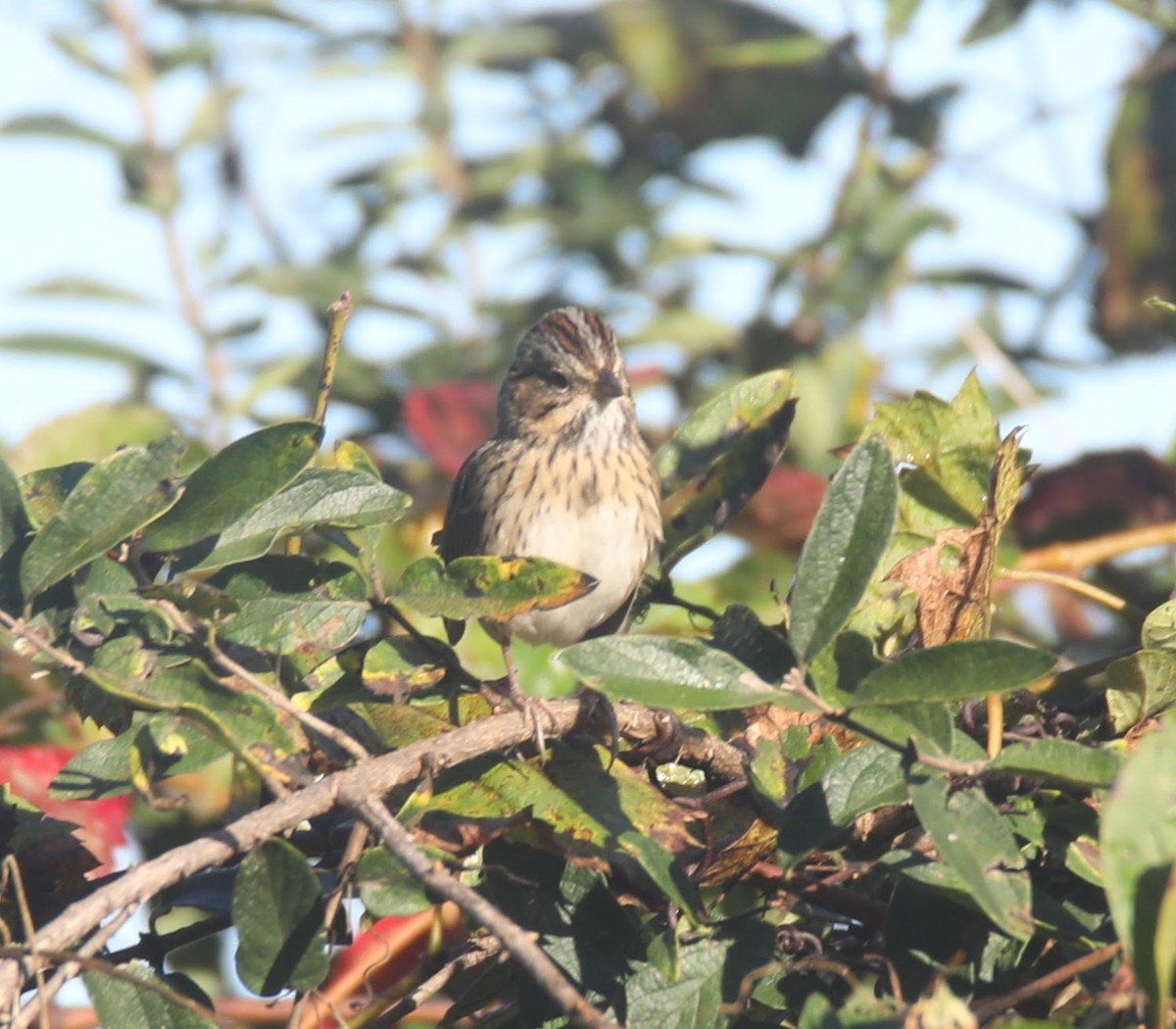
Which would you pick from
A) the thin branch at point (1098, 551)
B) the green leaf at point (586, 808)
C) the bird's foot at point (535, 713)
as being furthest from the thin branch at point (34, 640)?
the thin branch at point (1098, 551)

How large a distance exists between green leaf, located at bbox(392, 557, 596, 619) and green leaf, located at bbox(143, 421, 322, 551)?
0.64 feet

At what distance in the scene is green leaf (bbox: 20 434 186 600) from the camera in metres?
1.71

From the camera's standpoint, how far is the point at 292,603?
6.11 ft

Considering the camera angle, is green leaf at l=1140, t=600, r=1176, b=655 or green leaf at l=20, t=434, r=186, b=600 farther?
green leaf at l=1140, t=600, r=1176, b=655

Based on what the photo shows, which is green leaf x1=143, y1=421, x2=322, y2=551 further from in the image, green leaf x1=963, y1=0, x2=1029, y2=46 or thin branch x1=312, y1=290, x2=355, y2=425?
green leaf x1=963, y1=0, x2=1029, y2=46

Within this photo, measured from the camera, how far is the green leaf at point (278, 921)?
161cm

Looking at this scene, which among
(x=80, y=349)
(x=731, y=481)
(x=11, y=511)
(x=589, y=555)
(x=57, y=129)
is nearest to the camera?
(x=11, y=511)

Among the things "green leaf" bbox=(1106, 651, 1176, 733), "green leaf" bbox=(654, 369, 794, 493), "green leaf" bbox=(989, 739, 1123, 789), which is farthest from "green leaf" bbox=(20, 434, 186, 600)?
"green leaf" bbox=(1106, 651, 1176, 733)

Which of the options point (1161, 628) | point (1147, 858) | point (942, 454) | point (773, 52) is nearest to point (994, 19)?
point (773, 52)

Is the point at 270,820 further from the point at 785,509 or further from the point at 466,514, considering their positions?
the point at 466,514

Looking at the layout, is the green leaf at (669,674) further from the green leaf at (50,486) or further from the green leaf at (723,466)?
the green leaf at (723,466)

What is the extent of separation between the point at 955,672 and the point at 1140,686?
502 mm

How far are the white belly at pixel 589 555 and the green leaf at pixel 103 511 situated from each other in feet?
7.19

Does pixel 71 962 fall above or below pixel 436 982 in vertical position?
above
